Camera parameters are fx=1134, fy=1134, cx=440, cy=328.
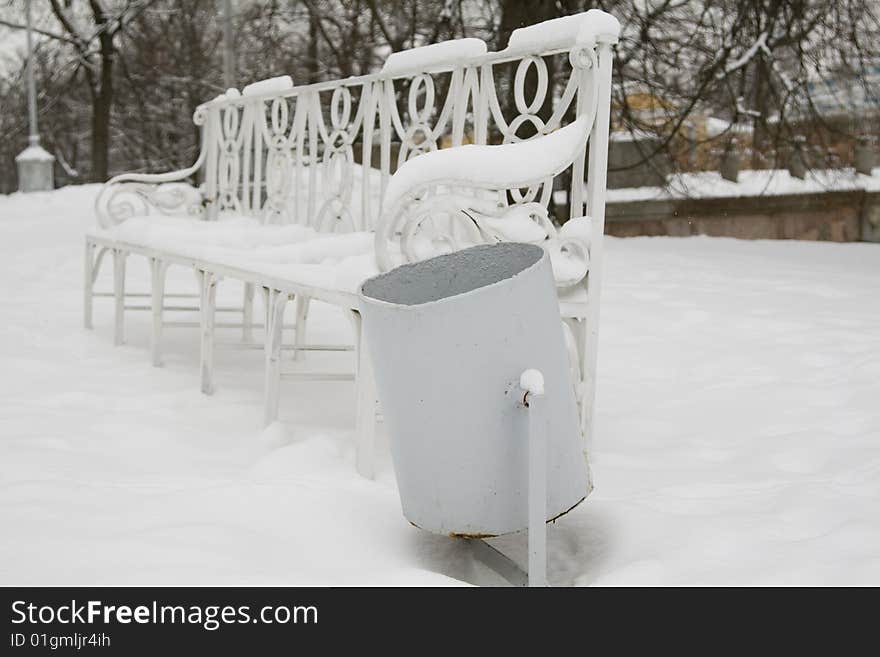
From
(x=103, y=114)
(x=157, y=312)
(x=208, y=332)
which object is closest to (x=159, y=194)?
(x=157, y=312)

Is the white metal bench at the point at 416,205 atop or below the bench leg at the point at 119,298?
atop

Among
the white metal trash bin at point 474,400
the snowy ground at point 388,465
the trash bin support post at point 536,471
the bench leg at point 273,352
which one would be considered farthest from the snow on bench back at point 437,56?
the trash bin support post at point 536,471

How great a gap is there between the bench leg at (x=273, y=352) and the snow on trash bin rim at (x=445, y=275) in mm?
898

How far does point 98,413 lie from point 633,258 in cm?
542

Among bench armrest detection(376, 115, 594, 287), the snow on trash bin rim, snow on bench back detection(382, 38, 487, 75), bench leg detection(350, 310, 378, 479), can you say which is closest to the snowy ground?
bench leg detection(350, 310, 378, 479)

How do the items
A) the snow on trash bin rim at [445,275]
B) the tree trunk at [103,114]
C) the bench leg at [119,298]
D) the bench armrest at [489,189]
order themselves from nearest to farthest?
the snow on trash bin rim at [445,275] → the bench armrest at [489,189] → the bench leg at [119,298] → the tree trunk at [103,114]

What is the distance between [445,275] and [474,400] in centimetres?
51

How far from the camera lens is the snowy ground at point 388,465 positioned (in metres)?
2.32

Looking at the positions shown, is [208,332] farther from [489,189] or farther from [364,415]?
[489,189]

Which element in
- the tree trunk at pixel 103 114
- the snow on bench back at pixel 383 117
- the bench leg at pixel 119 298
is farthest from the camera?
the tree trunk at pixel 103 114

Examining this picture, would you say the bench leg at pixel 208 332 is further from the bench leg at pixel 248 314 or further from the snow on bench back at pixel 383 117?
the bench leg at pixel 248 314

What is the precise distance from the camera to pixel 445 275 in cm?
270
